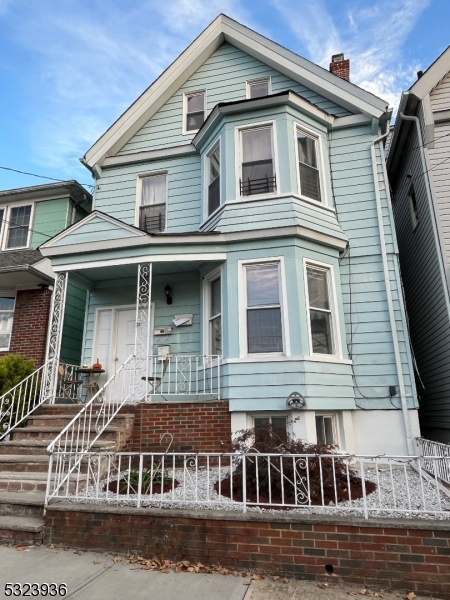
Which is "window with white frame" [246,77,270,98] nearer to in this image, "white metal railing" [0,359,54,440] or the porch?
the porch

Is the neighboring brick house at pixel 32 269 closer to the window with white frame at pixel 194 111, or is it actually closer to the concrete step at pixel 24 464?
the window with white frame at pixel 194 111

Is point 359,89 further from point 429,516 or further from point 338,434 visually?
point 429,516

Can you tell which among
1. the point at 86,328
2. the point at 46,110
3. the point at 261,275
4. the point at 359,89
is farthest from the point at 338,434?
the point at 46,110

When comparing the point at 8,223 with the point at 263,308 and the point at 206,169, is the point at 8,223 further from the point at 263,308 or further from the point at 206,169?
the point at 263,308

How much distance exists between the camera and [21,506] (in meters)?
4.53

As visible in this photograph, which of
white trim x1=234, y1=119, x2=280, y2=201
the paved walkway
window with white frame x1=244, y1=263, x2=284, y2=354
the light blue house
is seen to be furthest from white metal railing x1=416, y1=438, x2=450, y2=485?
white trim x1=234, y1=119, x2=280, y2=201

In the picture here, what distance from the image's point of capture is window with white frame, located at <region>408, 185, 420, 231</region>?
9383mm

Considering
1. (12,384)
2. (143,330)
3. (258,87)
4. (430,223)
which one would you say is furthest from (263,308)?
(258,87)

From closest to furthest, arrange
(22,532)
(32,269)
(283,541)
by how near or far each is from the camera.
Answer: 1. (283,541)
2. (22,532)
3. (32,269)

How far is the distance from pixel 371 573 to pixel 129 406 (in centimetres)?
438

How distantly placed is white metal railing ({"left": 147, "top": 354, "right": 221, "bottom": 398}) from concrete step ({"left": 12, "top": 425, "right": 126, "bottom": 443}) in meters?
1.16

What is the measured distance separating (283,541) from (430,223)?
22.3 feet

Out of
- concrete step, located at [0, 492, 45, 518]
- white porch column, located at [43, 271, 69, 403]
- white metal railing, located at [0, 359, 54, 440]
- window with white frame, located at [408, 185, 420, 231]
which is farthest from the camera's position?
window with white frame, located at [408, 185, 420, 231]

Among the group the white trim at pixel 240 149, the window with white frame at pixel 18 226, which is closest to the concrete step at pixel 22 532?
the white trim at pixel 240 149
